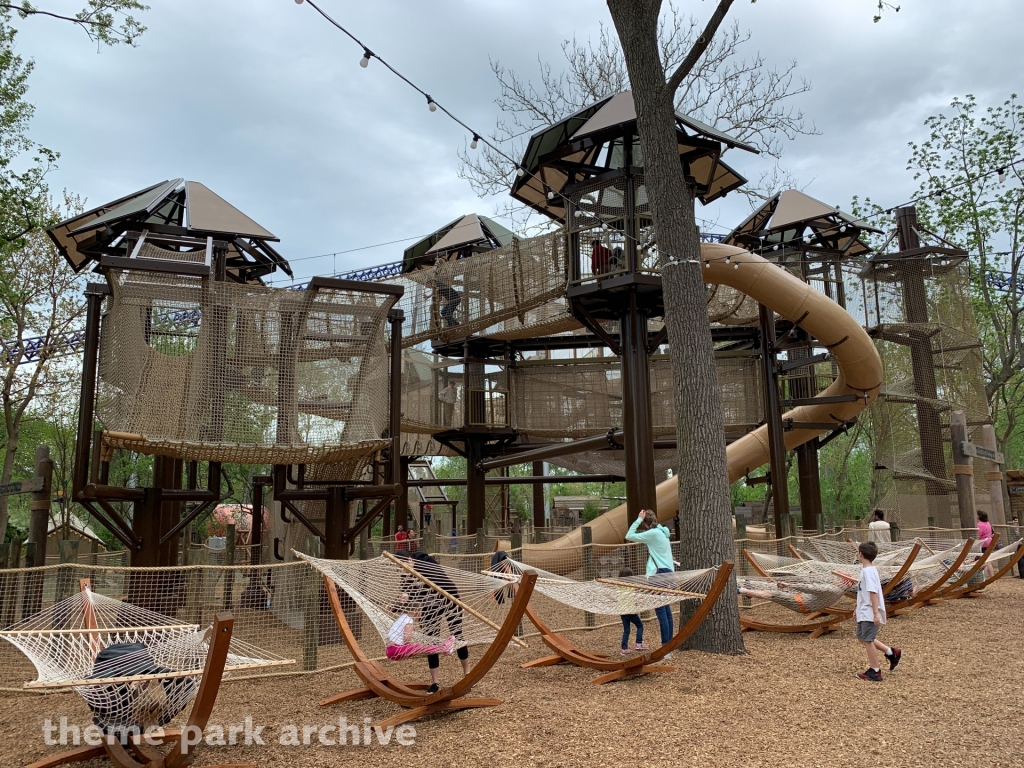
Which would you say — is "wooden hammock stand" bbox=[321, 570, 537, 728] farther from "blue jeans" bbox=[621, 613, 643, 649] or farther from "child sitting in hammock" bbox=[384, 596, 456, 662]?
"blue jeans" bbox=[621, 613, 643, 649]

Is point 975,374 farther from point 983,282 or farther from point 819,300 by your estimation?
point 819,300

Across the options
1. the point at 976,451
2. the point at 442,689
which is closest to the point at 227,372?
the point at 442,689

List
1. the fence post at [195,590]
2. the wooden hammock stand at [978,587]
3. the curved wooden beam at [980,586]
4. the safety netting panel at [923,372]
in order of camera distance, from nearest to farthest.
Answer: the fence post at [195,590], the wooden hammock stand at [978,587], the curved wooden beam at [980,586], the safety netting panel at [923,372]

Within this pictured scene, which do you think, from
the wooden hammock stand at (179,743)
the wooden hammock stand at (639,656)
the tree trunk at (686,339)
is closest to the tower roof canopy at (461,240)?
the tree trunk at (686,339)

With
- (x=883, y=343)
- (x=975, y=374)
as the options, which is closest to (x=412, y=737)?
(x=883, y=343)

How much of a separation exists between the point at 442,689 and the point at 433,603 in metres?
0.60

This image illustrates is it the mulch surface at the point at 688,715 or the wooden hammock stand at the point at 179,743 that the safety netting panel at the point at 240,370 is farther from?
the wooden hammock stand at the point at 179,743

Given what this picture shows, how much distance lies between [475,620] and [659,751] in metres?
1.61

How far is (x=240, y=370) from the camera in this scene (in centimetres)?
816

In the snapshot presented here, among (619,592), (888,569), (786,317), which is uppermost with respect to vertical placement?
(786,317)

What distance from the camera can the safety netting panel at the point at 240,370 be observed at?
788 centimetres

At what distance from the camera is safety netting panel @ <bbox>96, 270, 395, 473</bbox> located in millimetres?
7879

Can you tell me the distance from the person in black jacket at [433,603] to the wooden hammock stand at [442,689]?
0.73ft

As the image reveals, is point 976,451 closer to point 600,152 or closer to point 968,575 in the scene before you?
point 968,575
